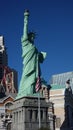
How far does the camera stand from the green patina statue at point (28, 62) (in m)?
67.9

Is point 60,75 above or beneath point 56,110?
above

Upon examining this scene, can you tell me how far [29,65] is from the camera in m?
69.1

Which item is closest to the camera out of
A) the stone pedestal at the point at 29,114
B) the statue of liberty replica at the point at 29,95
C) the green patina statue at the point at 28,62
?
the stone pedestal at the point at 29,114

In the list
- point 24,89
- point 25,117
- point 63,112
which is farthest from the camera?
point 63,112

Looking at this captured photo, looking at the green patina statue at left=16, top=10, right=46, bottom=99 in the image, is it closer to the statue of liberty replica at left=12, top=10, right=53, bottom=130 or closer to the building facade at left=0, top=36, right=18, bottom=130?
the statue of liberty replica at left=12, top=10, right=53, bottom=130

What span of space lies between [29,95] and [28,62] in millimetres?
7643

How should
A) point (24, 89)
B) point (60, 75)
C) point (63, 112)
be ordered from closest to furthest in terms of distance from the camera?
point (24, 89) → point (63, 112) → point (60, 75)

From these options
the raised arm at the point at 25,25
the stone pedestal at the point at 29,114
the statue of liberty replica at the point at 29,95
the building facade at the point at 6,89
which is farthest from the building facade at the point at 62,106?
the raised arm at the point at 25,25

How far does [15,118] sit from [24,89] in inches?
252

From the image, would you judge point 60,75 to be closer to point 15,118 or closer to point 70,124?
point 70,124

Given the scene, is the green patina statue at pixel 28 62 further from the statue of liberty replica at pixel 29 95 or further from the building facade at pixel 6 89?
the building facade at pixel 6 89

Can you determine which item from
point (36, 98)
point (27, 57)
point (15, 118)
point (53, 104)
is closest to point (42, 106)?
point (36, 98)

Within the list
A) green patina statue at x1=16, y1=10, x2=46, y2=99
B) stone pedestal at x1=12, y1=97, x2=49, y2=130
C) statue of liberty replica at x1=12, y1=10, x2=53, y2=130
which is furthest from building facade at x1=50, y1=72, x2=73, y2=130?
green patina statue at x1=16, y1=10, x2=46, y2=99

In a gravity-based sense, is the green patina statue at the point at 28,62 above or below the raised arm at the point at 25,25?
below
